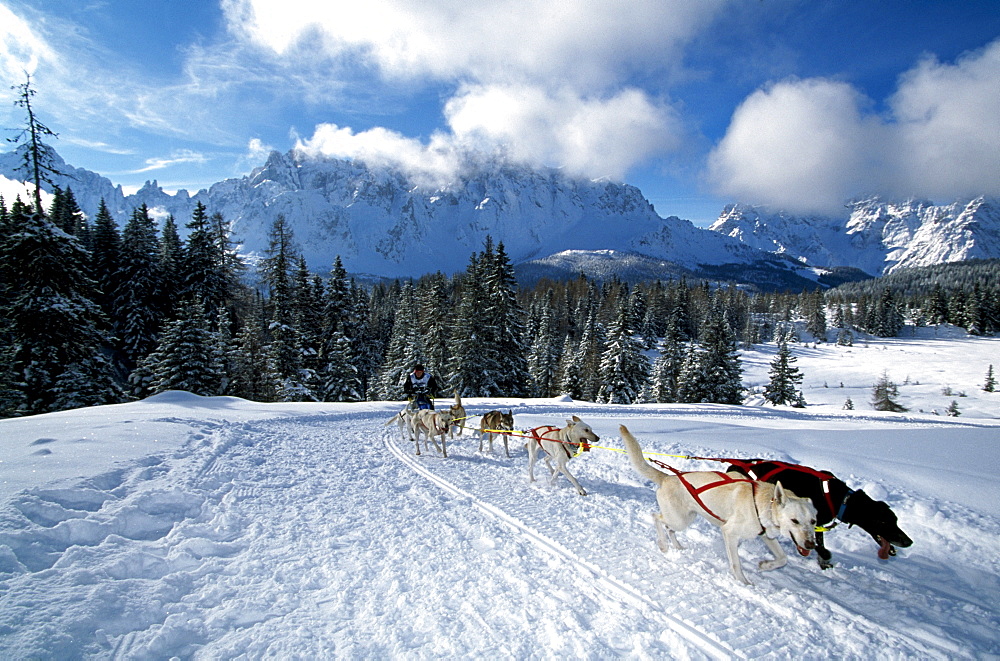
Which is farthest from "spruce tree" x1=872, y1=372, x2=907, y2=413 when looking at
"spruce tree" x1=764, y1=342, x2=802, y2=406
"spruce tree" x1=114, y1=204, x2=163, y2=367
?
"spruce tree" x1=114, y1=204, x2=163, y2=367

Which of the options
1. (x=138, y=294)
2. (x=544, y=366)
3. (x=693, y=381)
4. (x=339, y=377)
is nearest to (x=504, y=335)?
(x=339, y=377)

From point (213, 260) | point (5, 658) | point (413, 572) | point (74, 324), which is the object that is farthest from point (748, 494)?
point (213, 260)

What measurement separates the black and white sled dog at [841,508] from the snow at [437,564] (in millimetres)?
432

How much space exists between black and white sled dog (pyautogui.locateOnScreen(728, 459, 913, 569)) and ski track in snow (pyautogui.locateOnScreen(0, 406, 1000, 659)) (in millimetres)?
429

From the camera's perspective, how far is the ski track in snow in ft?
12.1

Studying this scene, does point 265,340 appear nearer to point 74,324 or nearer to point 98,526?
point 74,324

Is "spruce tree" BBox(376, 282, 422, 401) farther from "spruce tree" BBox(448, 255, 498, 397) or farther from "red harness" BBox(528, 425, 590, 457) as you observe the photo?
"red harness" BBox(528, 425, 590, 457)

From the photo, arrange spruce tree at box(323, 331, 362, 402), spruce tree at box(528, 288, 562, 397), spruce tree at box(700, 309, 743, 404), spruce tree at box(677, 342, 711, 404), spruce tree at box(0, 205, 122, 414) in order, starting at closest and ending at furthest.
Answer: spruce tree at box(0, 205, 122, 414)
spruce tree at box(323, 331, 362, 402)
spruce tree at box(700, 309, 743, 404)
spruce tree at box(677, 342, 711, 404)
spruce tree at box(528, 288, 562, 397)

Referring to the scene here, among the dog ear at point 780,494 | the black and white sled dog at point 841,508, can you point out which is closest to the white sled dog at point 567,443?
the black and white sled dog at point 841,508

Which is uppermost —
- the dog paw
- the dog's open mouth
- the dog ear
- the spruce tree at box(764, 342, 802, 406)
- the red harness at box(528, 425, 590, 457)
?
the dog ear

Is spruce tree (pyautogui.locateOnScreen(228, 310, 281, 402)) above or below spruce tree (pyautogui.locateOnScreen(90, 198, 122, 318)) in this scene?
below

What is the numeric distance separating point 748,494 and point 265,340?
3922cm

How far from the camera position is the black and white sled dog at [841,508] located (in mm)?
4520

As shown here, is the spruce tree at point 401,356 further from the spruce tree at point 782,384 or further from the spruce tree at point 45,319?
the spruce tree at point 782,384
